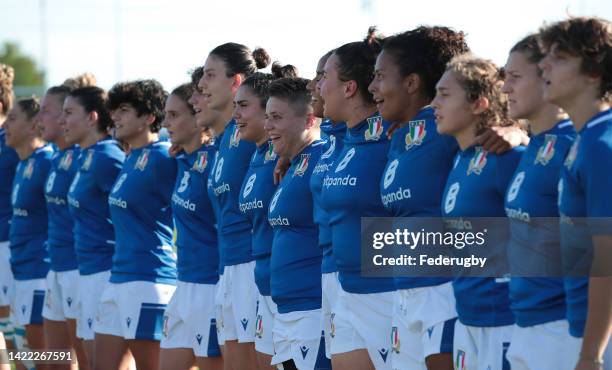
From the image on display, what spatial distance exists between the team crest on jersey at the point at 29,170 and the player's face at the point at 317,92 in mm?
4090

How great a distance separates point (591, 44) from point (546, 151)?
48 centimetres

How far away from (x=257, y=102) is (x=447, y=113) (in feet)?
7.13

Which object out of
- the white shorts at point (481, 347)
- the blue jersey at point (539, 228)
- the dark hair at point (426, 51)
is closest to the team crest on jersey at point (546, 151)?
the blue jersey at point (539, 228)

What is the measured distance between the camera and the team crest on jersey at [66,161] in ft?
30.2

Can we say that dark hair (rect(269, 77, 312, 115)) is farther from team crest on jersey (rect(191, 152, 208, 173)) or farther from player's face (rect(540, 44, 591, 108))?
player's face (rect(540, 44, 591, 108))

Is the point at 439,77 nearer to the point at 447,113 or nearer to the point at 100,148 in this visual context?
the point at 447,113

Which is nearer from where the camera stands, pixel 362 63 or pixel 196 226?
pixel 362 63

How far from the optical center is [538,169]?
4.39 meters

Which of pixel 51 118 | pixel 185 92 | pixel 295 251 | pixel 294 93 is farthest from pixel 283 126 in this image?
pixel 51 118

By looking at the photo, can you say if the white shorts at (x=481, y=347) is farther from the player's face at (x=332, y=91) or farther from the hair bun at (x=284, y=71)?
the hair bun at (x=284, y=71)

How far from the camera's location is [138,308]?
7.91m

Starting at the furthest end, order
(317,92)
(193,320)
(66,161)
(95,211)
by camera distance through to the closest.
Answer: (66,161) < (95,211) < (193,320) < (317,92)

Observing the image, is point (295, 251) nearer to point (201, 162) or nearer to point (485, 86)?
point (201, 162)

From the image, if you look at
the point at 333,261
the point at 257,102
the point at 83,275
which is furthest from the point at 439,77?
the point at 83,275
